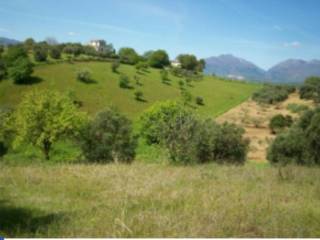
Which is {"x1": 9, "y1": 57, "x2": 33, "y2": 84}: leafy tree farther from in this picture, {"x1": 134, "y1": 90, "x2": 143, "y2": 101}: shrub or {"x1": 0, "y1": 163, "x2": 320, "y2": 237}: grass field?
{"x1": 0, "y1": 163, "x2": 320, "y2": 237}: grass field

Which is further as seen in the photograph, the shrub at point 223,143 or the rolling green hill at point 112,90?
the rolling green hill at point 112,90

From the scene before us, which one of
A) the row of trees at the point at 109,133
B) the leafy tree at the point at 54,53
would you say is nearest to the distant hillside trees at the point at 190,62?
the leafy tree at the point at 54,53

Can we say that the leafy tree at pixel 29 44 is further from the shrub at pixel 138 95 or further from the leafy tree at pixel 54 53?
the shrub at pixel 138 95

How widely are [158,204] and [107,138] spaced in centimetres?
1580

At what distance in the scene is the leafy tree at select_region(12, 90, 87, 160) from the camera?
909 inches

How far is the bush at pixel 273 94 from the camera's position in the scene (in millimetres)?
67000

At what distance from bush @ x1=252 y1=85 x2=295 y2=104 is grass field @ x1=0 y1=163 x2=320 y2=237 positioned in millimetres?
61589

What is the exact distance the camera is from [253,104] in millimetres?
66312

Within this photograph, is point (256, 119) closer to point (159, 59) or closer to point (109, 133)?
point (109, 133)

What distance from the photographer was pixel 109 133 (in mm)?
21125

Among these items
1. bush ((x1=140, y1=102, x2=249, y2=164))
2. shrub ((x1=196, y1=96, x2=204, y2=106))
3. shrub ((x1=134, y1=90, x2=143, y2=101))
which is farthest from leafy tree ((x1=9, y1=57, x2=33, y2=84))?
bush ((x1=140, y1=102, x2=249, y2=164))

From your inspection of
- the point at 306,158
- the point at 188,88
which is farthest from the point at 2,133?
the point at 188,88

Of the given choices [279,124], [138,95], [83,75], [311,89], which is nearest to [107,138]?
[279,124]

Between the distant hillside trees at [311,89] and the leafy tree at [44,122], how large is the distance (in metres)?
45.4
